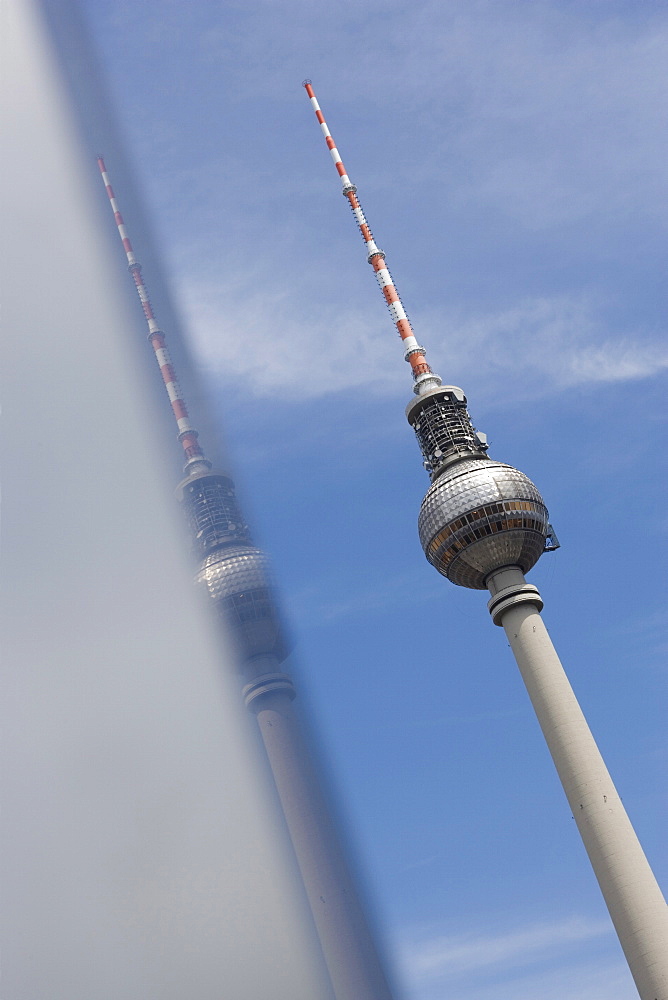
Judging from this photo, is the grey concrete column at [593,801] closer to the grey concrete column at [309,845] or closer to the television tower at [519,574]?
the television tower at [519,574]

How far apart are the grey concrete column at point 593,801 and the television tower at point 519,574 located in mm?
76

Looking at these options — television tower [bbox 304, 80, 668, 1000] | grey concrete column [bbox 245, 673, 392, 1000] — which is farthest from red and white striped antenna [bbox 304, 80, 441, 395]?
grey concrete column [bbox 245, 673, 392, 1000]

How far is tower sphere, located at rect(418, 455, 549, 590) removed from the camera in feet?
253

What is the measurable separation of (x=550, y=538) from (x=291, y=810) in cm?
3269

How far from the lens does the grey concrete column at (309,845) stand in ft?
146

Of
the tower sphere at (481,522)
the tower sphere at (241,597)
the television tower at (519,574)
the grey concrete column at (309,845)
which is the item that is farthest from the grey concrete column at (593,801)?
the tower sphere at (241,597)

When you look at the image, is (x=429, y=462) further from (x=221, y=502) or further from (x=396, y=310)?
(x=221, y=502)

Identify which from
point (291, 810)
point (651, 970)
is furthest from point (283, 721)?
point (651, 970)

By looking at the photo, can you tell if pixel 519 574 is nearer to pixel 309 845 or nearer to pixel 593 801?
pixel 593 801

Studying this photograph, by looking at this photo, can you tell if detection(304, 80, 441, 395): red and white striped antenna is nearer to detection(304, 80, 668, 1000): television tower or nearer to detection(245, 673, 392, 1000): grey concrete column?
detection(304, 80, 668, 1000): television tower

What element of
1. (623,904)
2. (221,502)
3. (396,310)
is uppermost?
(396,310)

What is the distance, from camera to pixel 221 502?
334ft

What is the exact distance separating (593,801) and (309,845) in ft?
→ 70.8

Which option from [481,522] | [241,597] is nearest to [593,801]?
[481,522]
